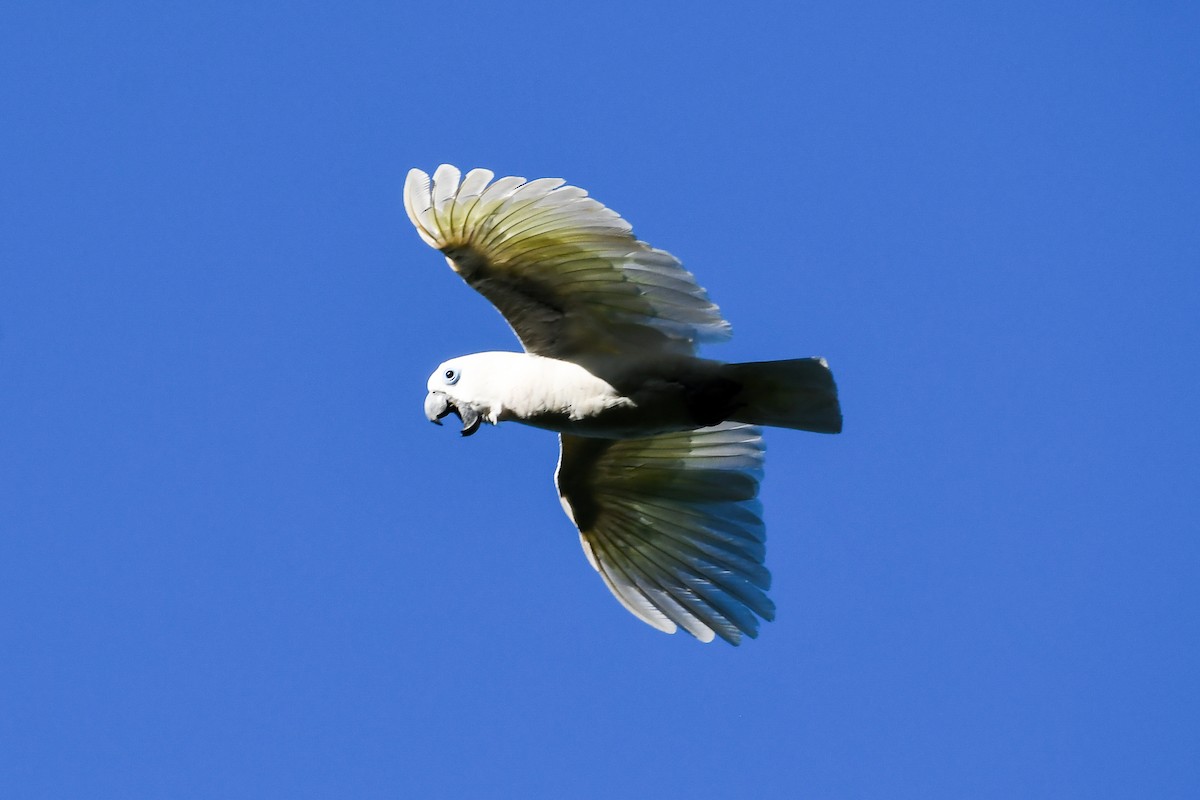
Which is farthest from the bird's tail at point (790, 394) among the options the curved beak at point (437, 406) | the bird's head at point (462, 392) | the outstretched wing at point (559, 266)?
the curved beak at point (437, 406)

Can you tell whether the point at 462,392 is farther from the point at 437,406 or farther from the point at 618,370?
the point at 618,370

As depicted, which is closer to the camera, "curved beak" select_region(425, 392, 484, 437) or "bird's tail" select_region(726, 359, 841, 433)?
"bird's tail" select_region(726, 359, 841, 433)

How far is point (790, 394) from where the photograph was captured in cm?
613

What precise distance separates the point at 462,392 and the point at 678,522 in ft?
4.39

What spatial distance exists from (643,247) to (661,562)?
175 cm

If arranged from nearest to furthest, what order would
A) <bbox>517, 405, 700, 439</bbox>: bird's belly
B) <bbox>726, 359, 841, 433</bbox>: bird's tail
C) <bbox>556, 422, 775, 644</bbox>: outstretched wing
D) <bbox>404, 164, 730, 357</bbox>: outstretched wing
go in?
<bbox>404, 164, 730, 357</bbox>: outstretched wing
<bbox>726, 359, 841, 433</bbox>: bird's tail
<bbox>517, 405, 700, 439</bbox>: bird's belly
<bbox>556, 422, 775, 644</bbox>: outstretched wing

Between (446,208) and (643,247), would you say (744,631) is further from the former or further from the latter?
(446,208)

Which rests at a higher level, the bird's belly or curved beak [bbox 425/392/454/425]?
curved beak [bbox 425/392/454/425]

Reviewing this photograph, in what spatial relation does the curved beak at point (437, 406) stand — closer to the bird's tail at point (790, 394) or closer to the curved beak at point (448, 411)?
the curved beak at point (448, 411)

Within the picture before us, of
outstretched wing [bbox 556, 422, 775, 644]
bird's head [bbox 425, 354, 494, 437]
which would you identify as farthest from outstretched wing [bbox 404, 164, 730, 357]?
outstretched wing [bbox 556, 422, 775, 644]

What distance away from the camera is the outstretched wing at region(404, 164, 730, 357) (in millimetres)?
5902

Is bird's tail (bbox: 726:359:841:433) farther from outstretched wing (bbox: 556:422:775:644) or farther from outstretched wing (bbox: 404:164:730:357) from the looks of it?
outstretched wing (bbox: 556:422:775:644)

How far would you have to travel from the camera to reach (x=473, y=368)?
639 centimetres

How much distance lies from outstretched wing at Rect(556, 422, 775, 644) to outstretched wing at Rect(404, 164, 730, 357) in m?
0.81
